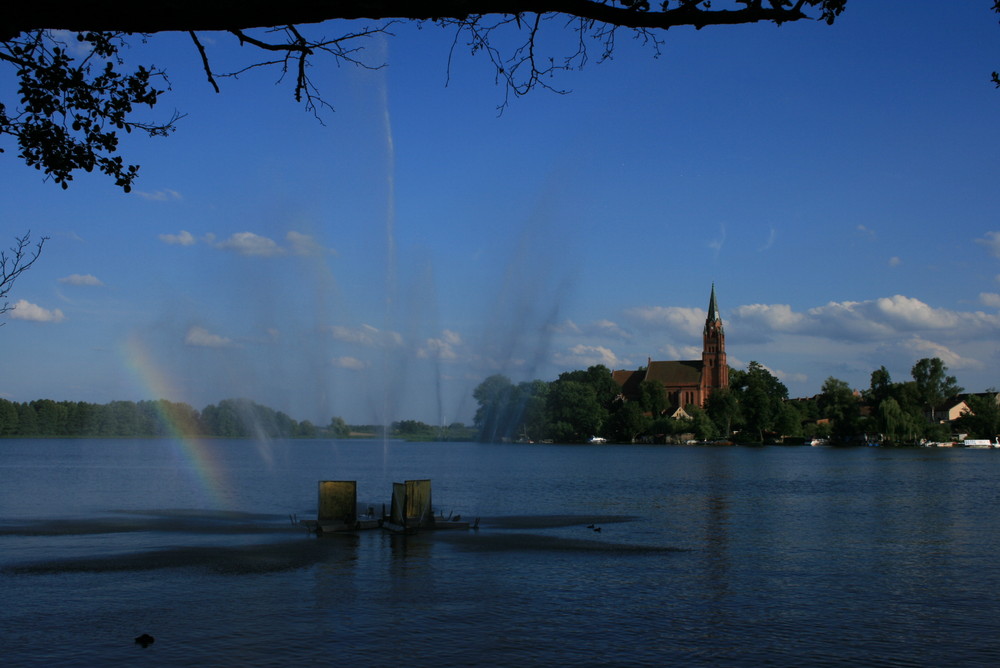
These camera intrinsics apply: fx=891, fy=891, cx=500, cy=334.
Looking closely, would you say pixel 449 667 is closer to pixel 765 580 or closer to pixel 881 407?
pixel 765 580

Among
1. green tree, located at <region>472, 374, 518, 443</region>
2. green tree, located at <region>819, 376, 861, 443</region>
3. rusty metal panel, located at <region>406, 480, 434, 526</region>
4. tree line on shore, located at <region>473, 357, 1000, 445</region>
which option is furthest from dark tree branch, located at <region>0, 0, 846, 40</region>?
green tree, located at <region>819, 376, 861, 443</region>

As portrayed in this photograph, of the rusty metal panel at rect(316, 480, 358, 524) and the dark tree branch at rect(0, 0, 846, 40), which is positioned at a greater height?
the dark tree branch at rect(0, 0, 846, 40)

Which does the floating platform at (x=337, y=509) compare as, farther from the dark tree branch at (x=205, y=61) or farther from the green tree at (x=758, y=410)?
the green tree at (x=758, y=410)

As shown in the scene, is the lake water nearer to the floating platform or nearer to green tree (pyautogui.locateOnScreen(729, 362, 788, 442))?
the floating platform

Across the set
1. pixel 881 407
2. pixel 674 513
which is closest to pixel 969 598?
pixel 674 513

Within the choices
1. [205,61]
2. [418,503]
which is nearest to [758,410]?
[418,503]

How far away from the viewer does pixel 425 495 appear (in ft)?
102

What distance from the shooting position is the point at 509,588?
20250mm

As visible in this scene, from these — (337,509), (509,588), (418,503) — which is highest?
(418,503)

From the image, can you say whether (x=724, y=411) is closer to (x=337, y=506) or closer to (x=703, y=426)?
(x=703, y=426)

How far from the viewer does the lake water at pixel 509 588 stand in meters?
14.9

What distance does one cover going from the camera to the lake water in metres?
14.9

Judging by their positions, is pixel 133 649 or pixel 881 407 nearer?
pixel 133 649

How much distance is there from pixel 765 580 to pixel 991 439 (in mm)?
183042
